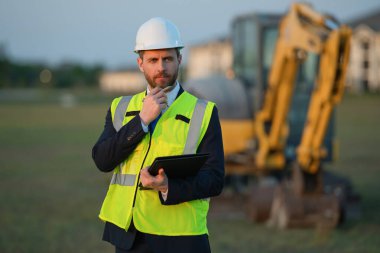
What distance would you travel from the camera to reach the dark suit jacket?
3266mm

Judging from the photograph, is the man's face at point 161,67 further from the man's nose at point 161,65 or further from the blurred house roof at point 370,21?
the blurred house roof at point 370,21

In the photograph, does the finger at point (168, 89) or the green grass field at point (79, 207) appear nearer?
the finger at point (168, 89)

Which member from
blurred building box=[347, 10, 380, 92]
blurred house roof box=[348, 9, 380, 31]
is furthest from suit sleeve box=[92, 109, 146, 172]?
blurred house roof box=[348, 9, 380, 31]

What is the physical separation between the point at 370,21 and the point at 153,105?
59801 millimetres

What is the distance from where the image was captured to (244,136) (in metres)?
11.4

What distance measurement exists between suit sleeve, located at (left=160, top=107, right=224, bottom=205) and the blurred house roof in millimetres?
56583

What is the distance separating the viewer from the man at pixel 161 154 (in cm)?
333

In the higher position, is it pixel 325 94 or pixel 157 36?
pixel 157 36

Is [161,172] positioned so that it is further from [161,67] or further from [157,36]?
[157,36]

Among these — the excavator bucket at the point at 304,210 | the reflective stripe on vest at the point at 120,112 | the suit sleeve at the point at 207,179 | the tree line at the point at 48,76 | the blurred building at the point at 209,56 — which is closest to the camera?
the suit sleeve at the point at 207,179

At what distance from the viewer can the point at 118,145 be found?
3.31m

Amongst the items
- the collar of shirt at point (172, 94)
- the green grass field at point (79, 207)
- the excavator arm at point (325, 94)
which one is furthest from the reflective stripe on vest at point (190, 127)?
the excavator arm at point (325, 94)

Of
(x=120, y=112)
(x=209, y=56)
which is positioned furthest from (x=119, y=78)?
(x=120, y=112)

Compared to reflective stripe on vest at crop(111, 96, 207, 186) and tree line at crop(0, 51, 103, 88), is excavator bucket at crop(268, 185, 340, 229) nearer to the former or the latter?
reflective stripe on vest at crop(111, 96, 207, 186)
